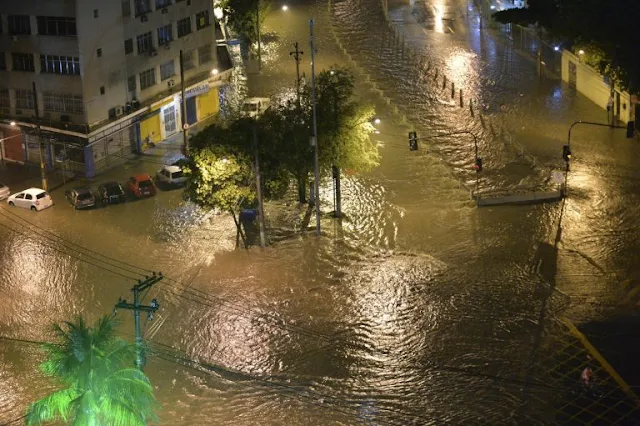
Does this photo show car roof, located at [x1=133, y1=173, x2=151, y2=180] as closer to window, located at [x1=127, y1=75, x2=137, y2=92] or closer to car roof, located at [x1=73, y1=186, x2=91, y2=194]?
car roof, located at [x1=73, y1=186, x2=91, y2=194]

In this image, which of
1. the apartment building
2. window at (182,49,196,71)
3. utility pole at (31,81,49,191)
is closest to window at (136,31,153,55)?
the apartment building

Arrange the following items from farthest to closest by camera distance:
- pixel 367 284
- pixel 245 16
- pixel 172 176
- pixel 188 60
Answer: pixel 245 16
pixel 188 60
pixel 172 176
pixel 367 284

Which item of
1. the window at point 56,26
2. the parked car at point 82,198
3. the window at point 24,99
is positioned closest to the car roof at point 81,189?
the parked car at point 82,198

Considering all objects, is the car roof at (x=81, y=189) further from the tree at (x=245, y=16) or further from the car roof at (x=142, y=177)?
the tree at (x=245, y=16)

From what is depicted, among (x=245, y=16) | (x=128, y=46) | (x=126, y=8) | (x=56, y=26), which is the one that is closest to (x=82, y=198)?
(x=56, y=26)

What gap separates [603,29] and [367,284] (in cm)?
3364

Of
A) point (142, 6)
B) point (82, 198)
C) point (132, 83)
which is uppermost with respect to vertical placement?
point (142, 6)

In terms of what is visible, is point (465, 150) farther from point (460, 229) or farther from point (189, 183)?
point (189, 183)

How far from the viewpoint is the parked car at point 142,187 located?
74688mm

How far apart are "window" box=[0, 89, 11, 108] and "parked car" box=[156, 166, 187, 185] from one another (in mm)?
13269

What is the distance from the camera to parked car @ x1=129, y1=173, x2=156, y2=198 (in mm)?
74688

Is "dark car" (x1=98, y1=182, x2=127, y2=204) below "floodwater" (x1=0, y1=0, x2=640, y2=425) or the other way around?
the other way around

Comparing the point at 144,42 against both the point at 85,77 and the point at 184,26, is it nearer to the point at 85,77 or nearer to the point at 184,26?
the point at 184,26

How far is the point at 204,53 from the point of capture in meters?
91.1
